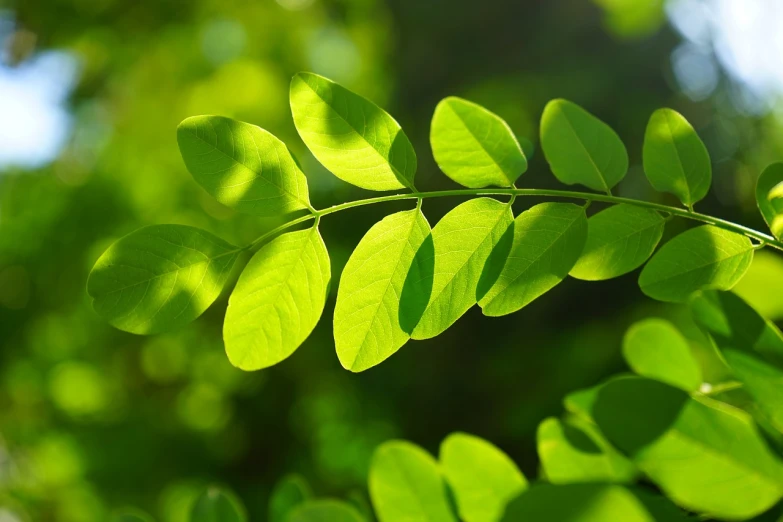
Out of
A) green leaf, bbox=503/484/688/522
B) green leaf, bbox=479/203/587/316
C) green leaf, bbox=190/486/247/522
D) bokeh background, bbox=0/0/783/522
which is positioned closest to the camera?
green leaf, bbox=503/484/688/522

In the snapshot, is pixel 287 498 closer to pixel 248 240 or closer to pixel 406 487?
pixel 406 487

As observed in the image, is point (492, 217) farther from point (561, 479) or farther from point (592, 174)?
point (561, 479)

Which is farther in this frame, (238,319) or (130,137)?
(130,137)

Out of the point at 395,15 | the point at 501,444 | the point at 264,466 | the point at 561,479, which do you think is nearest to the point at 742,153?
the point at 501,444

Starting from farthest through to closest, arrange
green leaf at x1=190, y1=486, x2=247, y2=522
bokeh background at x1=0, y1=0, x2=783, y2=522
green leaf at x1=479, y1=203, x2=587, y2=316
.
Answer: bokeh background at x1=0, y1=0, x2=783, y2=522 < green leaf at x1=190, y1=486, x2=247, y2=522 < green leaf at x1=479, y1=203, x2=587, y2=316

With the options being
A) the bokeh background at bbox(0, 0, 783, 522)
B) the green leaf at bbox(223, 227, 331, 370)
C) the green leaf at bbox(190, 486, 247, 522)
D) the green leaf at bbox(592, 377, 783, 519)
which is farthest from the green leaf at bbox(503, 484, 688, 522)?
the bokeh background at bbox(0, 0, 783, 522)

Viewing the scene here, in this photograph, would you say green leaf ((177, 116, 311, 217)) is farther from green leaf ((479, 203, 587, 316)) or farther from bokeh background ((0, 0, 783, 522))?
bokeh background ((0, 0, 783, 522))
